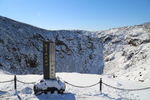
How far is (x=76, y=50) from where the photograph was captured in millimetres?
42281

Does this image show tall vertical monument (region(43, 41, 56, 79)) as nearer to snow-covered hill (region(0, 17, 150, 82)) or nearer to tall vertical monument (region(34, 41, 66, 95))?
tall vertical monument (region(34, 41, 66, 95))

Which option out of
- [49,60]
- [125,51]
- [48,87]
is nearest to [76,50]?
[125,51]

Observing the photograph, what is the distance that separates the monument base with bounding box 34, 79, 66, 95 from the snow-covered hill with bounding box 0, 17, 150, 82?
1920 centimetres

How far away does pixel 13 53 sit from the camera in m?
32.8

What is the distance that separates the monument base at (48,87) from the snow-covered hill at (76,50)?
19196 mm

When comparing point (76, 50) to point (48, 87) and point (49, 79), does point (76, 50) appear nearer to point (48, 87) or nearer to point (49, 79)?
point (49, 79)

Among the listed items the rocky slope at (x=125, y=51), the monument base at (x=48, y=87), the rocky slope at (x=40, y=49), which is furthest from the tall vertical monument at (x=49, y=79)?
the rocky slope at (x=40, y=49)

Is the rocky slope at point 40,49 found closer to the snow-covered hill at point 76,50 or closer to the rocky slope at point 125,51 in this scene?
the snow-covered hill at point 76,50

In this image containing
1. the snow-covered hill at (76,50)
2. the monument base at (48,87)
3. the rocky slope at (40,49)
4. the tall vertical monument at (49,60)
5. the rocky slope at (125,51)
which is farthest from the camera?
the rocky slope at (40,49)

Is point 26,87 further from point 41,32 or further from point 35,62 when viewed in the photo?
point 41,32

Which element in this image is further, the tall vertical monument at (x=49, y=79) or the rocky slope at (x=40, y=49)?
the rocky slope at (x=40, y=49)

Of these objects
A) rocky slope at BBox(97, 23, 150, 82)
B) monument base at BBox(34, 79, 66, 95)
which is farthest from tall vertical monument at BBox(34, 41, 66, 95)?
rocky slope at BBox(97, 23, 150, 82)

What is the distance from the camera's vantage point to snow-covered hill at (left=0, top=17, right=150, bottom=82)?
1249 inches

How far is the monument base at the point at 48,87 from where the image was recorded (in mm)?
10445
